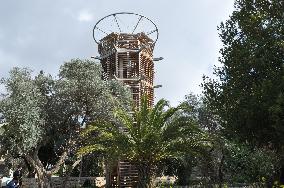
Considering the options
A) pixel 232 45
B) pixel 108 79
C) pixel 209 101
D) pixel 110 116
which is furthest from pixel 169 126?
pixel 108 79

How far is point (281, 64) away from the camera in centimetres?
1998

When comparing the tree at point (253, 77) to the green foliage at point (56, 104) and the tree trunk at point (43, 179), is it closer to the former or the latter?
the green foliage at point (56, 104)

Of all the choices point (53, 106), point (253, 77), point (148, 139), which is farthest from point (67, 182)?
point (253, 77)

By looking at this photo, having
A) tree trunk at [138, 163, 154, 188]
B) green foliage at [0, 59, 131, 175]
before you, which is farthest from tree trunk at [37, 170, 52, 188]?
tree trunk at [138, 163, 154, 188]

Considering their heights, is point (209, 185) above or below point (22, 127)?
below

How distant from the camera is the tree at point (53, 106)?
30078 mm

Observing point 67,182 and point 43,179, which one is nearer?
point 43,179

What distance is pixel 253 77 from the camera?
21344 millimetres

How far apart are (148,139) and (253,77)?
6.43 meters

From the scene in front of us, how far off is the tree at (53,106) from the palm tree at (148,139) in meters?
8.52

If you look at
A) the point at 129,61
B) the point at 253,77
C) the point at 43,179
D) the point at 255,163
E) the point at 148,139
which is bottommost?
the point at 43,179

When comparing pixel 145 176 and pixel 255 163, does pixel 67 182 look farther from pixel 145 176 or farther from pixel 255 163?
pixel 255 163

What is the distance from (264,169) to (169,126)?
614cm

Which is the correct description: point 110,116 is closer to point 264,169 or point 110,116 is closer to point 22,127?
point 22,127
